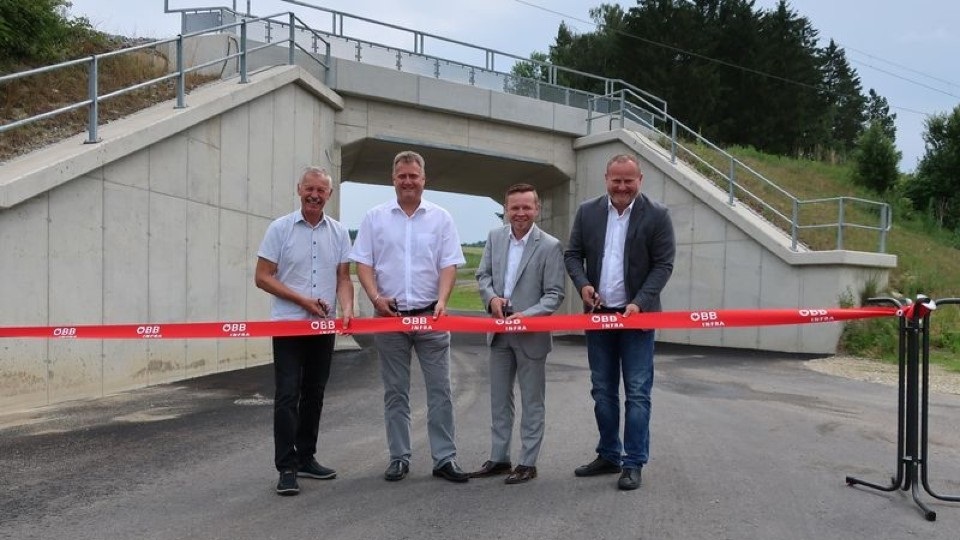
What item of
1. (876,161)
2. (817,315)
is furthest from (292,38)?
(876,161)

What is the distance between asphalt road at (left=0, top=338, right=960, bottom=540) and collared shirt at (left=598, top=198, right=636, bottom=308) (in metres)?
1.14

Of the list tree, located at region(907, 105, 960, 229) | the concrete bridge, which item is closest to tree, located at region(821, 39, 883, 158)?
tree, located at region(907, 105, 960, 229)

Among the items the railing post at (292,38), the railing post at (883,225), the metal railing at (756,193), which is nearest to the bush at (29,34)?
the railing post at (292,38)

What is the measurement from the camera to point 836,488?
454cm

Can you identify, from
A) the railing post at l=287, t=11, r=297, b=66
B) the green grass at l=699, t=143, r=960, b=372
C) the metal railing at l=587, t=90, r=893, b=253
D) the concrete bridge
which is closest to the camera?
the concrete bridge

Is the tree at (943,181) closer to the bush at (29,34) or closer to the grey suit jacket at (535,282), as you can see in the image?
the grey suit jacket at (535,282)

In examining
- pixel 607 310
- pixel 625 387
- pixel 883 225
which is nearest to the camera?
pixel 625 387

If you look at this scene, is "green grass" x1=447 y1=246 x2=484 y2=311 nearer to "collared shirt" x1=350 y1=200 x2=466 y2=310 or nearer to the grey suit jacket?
the grey suit jacket

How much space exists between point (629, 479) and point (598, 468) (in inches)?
13.2

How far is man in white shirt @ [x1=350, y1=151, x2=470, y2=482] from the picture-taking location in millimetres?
4625

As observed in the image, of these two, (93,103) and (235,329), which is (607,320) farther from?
(93,103)

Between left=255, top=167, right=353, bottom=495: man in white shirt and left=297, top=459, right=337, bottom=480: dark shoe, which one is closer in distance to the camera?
left=255, top=167, right=353, bottom=495: man in white shirt

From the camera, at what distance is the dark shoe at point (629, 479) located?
4.39m

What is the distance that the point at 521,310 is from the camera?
187 inches
